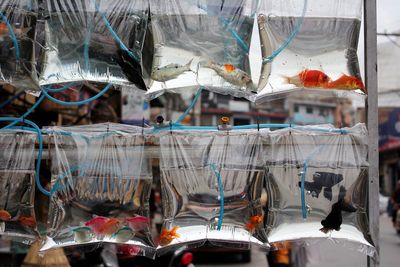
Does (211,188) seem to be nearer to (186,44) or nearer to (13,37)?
(186,44)

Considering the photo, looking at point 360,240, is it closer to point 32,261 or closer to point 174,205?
point 174,205

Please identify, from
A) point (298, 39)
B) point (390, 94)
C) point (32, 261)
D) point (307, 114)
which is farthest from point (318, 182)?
point (307, 114)

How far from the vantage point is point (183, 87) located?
94.9 inches

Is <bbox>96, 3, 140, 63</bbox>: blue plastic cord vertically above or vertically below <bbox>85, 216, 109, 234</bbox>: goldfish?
above

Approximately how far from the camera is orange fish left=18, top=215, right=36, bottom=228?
8.32 feet

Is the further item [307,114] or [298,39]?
[307,114]

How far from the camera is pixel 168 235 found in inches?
95.2

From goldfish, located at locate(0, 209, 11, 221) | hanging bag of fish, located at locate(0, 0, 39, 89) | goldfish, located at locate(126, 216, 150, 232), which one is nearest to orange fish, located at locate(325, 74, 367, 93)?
goldfish, located at locate(126, 216, 150, 232)

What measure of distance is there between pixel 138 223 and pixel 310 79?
45.1 inches

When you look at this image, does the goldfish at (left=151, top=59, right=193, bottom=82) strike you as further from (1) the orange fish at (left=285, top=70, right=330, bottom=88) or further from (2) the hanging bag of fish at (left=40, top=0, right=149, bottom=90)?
(1) the orange fish at (left=285, top=70, right=330, bottom=88)

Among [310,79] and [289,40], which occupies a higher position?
[289,40]

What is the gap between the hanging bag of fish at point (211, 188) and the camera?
2.42 metres

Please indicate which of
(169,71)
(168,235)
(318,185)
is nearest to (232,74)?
(169,71)

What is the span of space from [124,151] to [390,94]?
12.3ft
